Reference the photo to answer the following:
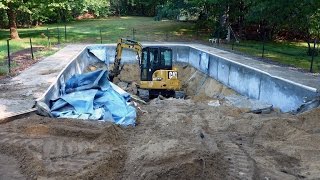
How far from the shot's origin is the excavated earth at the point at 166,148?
7672 mm

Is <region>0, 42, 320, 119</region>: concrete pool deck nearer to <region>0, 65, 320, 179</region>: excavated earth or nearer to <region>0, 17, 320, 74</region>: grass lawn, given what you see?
<region>0, 65, 320, 179</region>: excavated earth

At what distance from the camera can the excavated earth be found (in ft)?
25.2

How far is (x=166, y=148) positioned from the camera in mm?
8719

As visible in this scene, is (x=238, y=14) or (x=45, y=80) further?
(x=238, y=14)

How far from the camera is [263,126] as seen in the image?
11.0m

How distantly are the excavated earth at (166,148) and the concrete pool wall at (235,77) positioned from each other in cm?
128

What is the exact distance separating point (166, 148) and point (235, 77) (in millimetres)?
10071

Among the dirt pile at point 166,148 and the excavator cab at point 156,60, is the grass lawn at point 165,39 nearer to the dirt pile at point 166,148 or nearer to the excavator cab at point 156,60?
the excavator cab at point 156,60

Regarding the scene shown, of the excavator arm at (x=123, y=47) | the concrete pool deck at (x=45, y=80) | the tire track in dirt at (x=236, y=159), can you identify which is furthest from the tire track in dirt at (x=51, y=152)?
the excavator arm at (x=123, y=47)

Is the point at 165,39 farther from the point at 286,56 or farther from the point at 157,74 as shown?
the point at 157,74

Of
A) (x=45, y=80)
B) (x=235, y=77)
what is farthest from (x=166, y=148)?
(x=235, y=77)

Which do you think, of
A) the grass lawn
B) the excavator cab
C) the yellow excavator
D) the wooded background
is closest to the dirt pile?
the yellow excavator

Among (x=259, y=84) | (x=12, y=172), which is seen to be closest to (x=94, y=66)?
(x=259, y=84)

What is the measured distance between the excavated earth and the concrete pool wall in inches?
50.4
